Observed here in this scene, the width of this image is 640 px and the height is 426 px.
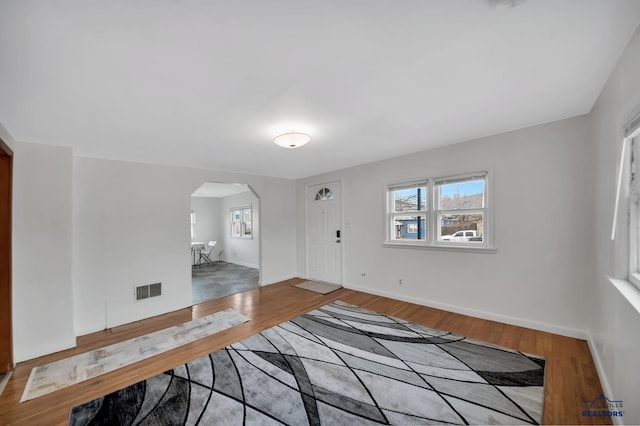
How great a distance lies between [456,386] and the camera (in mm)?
1949

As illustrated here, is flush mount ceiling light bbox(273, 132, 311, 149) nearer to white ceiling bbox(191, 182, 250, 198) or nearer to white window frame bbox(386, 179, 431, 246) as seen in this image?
white window frame bbox(386, 179, 431, 246)

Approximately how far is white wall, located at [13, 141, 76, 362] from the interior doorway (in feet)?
10.3

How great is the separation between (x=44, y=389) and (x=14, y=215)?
1832mm

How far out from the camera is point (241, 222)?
25.4 ft

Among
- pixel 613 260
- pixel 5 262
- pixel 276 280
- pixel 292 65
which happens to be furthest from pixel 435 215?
pixel 5 262

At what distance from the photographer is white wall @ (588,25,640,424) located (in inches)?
53.1

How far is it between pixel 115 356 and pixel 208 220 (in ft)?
20.0

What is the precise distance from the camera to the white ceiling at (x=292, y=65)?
1133 millimetres

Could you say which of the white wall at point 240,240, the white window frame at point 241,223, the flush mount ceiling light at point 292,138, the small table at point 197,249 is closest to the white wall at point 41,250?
the flush mount ceiling light at point 292,138

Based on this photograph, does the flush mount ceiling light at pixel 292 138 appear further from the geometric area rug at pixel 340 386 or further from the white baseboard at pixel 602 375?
the white baseboard at pixel 602 375

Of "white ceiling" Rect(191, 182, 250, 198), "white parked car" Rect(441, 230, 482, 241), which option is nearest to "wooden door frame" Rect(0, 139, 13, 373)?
"white ceiling" Rect(191, 182, 250, 198)

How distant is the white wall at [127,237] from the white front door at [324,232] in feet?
6.86

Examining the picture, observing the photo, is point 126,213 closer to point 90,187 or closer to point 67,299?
point 90,187

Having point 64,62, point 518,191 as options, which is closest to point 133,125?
point 64,62
